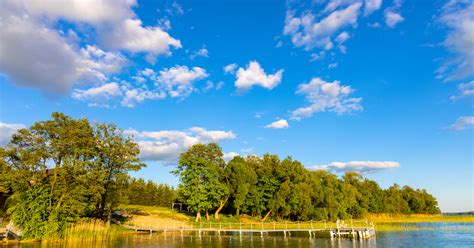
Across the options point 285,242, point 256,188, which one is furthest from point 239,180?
point 285,242

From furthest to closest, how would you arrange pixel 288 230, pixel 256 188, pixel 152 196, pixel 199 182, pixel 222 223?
1. pixel 152 196
2. pixel 256 188
3. pixel 199 182
4. pixel 222 223
5. pixel 288 230

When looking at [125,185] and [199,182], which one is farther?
[199,182]

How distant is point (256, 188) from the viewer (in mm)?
62844

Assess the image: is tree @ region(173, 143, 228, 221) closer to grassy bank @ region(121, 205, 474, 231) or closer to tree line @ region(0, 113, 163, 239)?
grassy bank @ region(121, 205, 474, 231)

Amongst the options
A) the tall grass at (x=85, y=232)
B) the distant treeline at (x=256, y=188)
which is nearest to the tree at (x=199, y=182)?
the distant treeline at (x=256, y=188)

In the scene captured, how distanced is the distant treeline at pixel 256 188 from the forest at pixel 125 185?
0.18 m

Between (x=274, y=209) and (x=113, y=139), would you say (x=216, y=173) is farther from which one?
(x=113, y=139)

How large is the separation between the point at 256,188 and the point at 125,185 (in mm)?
25978

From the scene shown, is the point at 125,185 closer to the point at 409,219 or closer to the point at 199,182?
the point at 199,182

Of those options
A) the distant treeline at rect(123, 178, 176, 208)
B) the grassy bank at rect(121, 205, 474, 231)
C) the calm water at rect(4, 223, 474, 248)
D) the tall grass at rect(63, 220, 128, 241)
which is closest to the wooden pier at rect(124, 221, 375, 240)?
the grassy bank at rect(121, 205, 474, 231)

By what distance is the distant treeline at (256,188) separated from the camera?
57.7m

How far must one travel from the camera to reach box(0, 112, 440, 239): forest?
115 feet

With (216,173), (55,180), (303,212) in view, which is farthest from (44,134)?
(303,212)

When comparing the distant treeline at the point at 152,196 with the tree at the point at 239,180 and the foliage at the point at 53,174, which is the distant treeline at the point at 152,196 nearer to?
the tree at the point at 239,180
